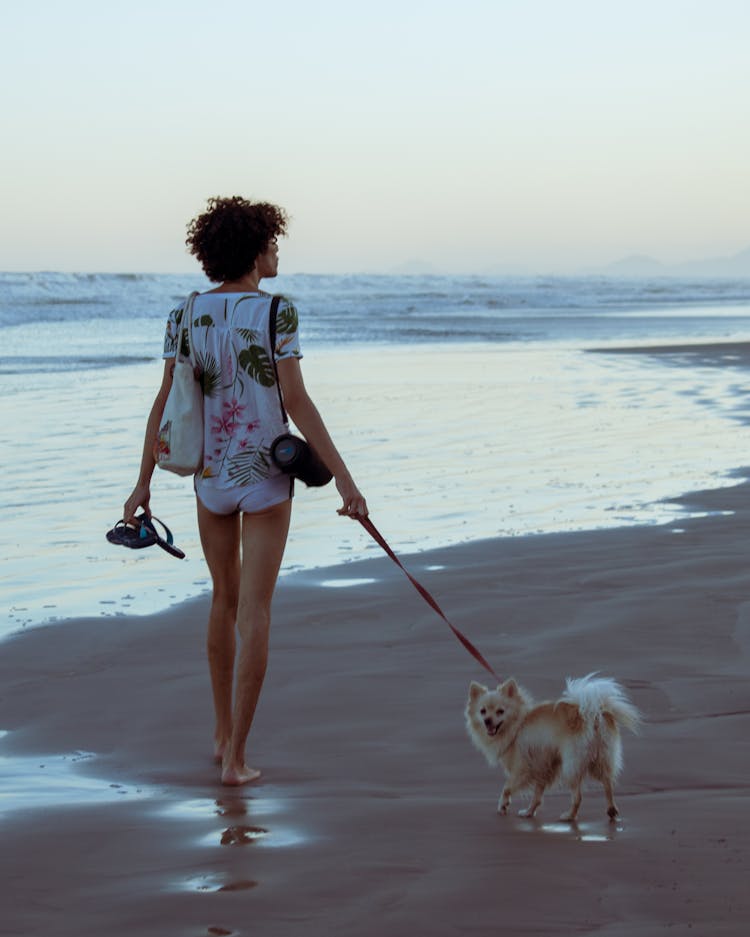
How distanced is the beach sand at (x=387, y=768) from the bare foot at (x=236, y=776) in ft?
0.16

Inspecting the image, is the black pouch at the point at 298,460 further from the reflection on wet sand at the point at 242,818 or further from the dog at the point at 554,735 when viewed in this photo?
the reflection on wet sand at the point at 242,818

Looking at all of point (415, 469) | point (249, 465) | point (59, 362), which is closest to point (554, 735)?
point (249, 465)

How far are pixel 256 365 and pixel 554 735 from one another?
1435 mm

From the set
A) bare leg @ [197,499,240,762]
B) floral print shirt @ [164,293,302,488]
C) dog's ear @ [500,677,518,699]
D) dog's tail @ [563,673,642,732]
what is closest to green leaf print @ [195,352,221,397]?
floral print shirt @ [164,293,302,488]

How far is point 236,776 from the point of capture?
4.23 metres

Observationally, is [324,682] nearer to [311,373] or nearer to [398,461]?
[398,461]

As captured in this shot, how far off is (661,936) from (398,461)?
8.65m

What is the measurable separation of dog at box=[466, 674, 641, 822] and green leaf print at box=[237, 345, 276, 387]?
1141 millimetres

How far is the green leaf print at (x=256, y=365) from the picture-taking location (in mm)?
4215

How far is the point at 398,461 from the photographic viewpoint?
1135 centimetres

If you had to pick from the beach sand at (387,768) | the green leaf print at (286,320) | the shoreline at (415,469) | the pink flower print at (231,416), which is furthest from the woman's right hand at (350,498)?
the shoreline at (415,469)

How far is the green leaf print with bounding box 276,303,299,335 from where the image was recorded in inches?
165

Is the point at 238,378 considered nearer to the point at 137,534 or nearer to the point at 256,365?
the point at 256,365

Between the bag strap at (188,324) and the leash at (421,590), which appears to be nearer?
the leash at (421,590)
